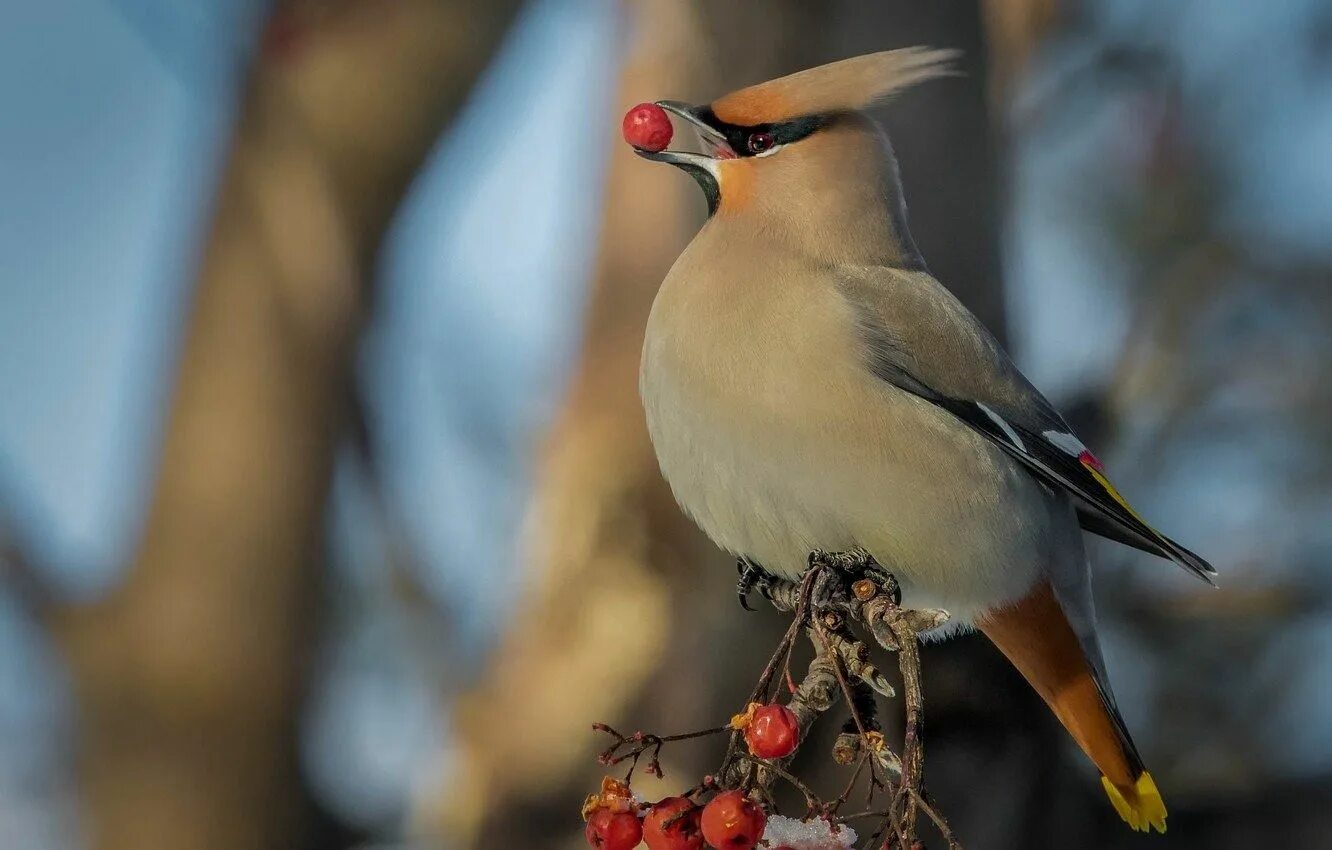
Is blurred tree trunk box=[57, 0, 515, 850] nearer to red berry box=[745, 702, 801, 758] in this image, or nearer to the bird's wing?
the bird's wing

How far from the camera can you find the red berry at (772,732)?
983mm

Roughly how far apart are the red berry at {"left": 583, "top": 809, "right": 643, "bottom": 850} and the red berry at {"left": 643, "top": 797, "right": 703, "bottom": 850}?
2 centimetres

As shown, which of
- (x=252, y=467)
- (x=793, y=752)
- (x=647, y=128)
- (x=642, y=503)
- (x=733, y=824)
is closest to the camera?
(x=733, y=824)

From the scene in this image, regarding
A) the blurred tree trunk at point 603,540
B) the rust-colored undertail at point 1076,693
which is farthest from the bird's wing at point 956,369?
the blurred tree trunk at point 603,540

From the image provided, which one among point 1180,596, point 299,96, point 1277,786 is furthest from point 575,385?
point 1277,786

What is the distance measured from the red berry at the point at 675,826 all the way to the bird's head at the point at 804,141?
563 millimetres

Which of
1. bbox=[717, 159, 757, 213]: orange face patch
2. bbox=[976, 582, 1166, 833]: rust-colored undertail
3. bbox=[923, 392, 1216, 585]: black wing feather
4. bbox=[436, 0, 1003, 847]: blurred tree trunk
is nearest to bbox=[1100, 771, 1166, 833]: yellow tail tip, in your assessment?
bbox=[976, 582, 1166, 833]: rust-colored undertail

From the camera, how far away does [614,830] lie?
108 centimetres

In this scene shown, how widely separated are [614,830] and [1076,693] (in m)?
0.55

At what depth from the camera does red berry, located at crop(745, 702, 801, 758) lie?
98 cm

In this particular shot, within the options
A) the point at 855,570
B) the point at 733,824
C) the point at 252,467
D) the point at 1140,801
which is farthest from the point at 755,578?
the point at 252,467

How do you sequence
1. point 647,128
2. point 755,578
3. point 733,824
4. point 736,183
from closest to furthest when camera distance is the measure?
point 733,824
point 647,128
point 736,183
point 755,578

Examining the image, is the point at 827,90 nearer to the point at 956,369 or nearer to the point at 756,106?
the point at 756,106

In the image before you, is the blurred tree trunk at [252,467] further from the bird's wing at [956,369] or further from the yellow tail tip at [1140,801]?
the yellow tail tip at [1140,801]
